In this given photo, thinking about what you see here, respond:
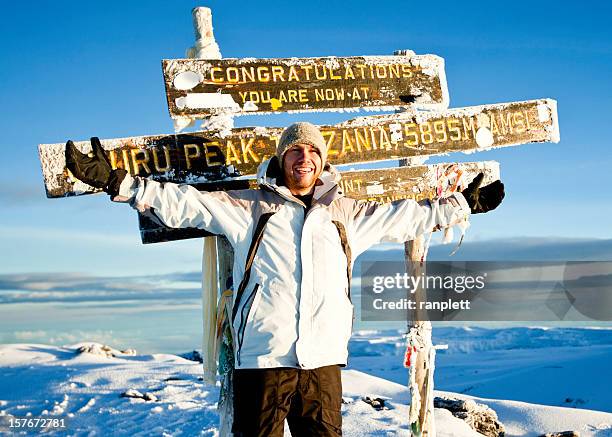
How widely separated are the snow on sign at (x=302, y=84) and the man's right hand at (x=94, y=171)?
1.03m

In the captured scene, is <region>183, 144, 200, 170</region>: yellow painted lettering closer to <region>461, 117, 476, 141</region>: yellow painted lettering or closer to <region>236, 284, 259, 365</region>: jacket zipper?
<region>236, 284, 259, 365</region>: jacket zipper

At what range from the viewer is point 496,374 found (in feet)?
44.5

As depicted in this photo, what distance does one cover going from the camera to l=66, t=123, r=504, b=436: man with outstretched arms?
137 inches

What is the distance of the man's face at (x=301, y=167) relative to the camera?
147 inches

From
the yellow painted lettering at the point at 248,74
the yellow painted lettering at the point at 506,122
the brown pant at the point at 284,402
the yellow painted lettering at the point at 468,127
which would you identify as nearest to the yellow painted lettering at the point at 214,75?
the yellow painted lettering at the point at 248,74

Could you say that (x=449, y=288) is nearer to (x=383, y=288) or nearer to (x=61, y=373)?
(x=383, y=288)

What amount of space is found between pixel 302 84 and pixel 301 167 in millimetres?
1366

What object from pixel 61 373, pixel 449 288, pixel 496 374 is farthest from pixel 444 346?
pixel 496 374

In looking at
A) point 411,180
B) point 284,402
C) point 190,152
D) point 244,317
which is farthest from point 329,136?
point 284,402

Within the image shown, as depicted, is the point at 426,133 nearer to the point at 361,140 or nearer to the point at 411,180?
the point at 411,180

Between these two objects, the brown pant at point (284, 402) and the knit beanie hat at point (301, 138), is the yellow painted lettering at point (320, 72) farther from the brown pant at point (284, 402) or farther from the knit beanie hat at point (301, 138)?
the brown pant at point (284, 402)

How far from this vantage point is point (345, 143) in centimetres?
488

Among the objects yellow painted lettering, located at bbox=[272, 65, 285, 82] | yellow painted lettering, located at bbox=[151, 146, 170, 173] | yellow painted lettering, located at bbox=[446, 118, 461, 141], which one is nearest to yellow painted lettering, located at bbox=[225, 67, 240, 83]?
yellow painted lettering, located at bbox=[272, 65, 285, 82]

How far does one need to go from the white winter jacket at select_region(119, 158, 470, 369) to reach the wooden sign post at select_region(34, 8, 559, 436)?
77 centimetres
